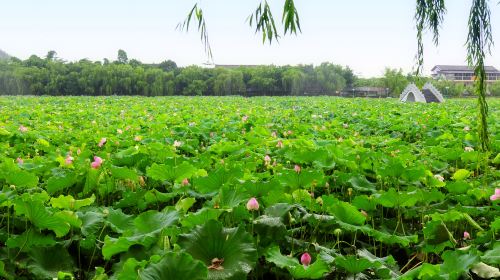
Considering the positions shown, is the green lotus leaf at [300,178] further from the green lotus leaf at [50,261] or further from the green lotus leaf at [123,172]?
the green lotus leaf at [50,261]

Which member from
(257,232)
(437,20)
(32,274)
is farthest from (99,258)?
(437,20)

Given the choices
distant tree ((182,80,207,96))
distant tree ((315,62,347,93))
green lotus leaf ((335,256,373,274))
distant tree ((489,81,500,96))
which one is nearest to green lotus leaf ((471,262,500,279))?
green lotus leaf ((335,256,373,274))

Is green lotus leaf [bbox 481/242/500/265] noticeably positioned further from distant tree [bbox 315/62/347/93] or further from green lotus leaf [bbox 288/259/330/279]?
distant tree [bbox 315/62/347/93]

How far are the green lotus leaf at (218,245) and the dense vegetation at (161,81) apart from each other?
36.7m

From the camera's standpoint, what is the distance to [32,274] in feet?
3.08

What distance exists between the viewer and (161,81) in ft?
126

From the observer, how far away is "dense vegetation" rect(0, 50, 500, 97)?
3678 cm

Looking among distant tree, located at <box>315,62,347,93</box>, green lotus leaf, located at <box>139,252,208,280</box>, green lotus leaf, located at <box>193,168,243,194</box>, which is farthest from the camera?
distant tree, located at <box>315,62,347,93</box>

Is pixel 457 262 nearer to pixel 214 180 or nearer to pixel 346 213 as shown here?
pixel 346 213

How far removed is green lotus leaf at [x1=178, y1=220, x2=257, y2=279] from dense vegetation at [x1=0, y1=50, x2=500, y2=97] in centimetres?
3675

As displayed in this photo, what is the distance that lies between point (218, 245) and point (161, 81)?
127 ft

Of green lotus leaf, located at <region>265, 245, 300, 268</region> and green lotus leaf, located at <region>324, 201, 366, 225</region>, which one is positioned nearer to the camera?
green lotus leaf, located at <region>265, 245, 300, 268</region>

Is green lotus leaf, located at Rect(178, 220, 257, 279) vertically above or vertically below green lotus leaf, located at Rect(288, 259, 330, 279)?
above

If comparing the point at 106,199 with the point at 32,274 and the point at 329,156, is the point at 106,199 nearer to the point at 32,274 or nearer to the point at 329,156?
the point at 32,274
